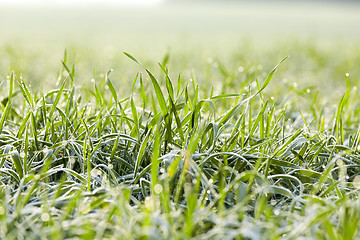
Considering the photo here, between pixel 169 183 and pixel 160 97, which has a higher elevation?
pixel 160 97

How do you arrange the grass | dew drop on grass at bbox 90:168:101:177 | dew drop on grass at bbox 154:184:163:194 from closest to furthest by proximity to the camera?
the grass
dew drop on grass at bbox 154:184:163:194
dew drop on grass at bbox 90:168:101:177

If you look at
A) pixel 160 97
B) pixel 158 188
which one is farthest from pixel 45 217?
pixel 160 97

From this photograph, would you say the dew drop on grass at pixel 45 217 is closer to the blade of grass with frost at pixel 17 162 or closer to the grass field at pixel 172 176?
the grass field at pixel 172 176

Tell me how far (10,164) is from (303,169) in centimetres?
79

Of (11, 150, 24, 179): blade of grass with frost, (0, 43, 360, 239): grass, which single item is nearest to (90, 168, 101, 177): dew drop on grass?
(0, 43, 360, 239): grass

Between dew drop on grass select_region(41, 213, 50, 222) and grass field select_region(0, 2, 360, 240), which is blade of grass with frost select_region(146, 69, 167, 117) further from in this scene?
dew drop on grass select_region(41, 213, 50, 222)

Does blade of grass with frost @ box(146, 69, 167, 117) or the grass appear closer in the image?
the grass

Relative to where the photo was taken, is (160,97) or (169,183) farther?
(160,97)

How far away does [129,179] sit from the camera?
1.24 m

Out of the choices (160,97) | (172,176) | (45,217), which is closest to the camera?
(45,217)

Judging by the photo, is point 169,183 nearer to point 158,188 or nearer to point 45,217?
point 158,188

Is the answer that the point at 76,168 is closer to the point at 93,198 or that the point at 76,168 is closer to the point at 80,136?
the point at 80,136

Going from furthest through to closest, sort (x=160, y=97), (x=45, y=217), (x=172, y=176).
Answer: (x=160, y=97) → (x=172, y=176) → (x=45, y=217)

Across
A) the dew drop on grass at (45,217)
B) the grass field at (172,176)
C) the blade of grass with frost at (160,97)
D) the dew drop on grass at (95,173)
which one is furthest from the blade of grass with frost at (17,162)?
the blade of grass with frost at (160,97)
